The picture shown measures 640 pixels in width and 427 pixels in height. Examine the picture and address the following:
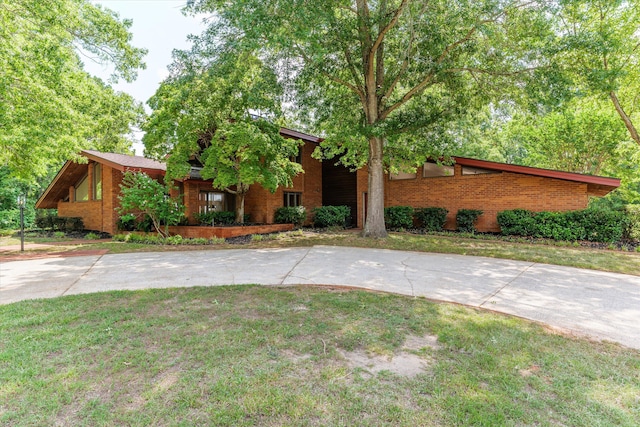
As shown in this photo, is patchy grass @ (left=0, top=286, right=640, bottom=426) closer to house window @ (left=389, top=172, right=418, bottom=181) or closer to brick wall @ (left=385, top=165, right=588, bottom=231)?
brick wall @ (left=385, top=165, right=588, bottom=231)

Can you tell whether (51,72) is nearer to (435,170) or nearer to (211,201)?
(211,201)

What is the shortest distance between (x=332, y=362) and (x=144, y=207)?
11109 mm

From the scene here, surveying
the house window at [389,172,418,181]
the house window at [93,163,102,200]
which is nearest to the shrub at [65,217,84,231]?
the house window at [93,163,102,200]

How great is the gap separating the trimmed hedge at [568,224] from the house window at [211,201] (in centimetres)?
1252

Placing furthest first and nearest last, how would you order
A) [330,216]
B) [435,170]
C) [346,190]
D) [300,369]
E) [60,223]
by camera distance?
1. [346,190]
2. [60,223]
3. [330,216]
4. [435,170]
5. [300,369]

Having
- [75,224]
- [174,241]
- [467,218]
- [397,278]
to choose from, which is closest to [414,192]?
[467,218]

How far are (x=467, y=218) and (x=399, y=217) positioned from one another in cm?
274

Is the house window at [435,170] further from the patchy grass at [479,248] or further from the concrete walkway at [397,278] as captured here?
the concrete walkway at [397,278]

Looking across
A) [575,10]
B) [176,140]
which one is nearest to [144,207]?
[176,140]

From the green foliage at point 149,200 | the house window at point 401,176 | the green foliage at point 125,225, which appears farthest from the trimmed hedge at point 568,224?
the green foliage at point 125,225

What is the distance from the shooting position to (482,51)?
9.94 m

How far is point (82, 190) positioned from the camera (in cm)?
1647

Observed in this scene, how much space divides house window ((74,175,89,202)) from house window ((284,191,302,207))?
1020 cm

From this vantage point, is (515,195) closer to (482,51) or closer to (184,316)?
(482,51)
